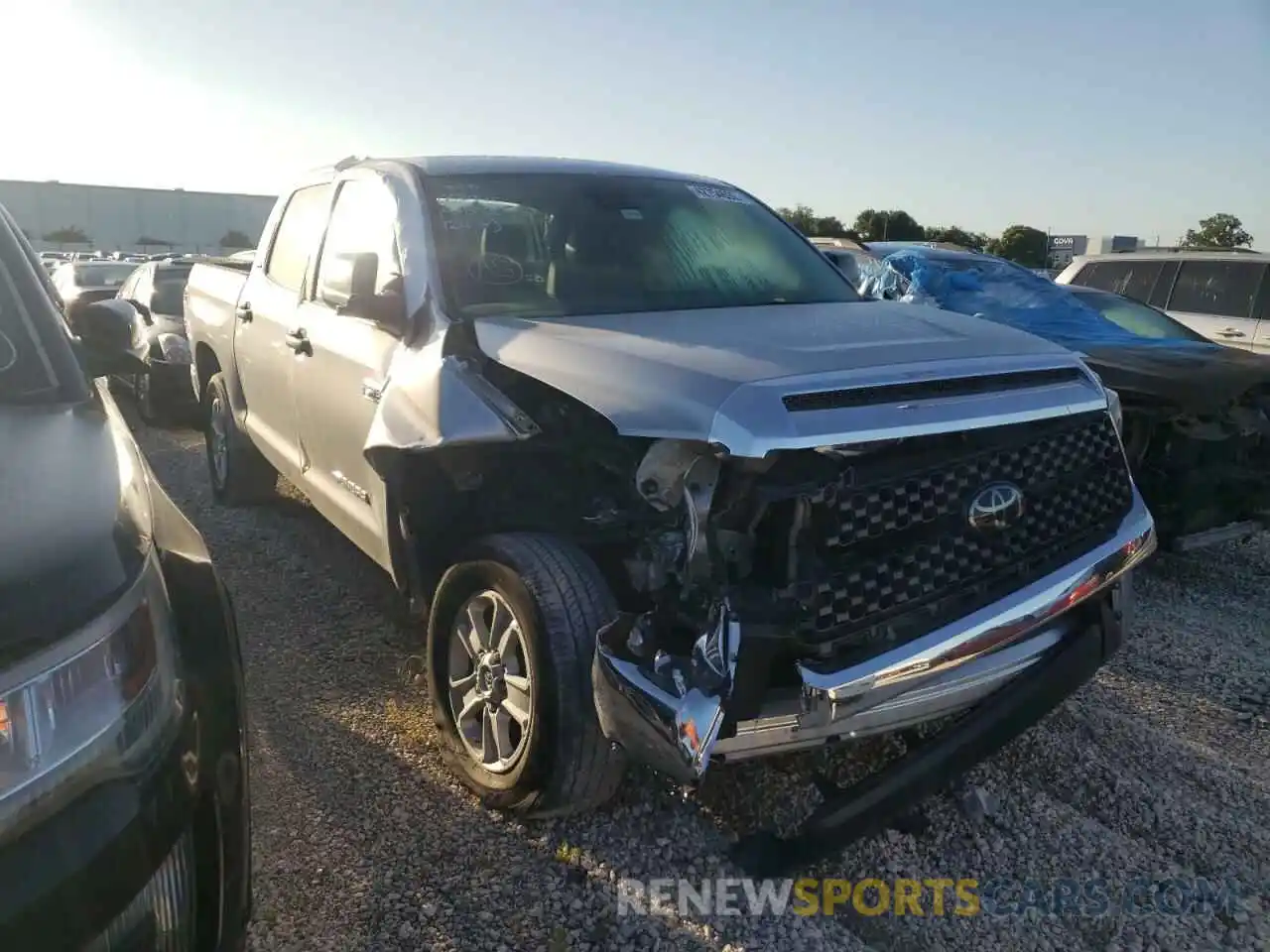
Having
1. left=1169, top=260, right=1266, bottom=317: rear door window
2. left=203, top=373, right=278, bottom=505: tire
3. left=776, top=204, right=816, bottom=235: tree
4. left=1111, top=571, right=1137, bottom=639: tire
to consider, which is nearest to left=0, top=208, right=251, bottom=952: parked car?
left=1111, top=571, right=1137, bottom=639: tire

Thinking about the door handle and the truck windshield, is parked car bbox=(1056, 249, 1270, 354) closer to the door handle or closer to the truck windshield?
the truck windshield

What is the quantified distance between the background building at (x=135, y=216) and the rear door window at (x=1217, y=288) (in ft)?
165

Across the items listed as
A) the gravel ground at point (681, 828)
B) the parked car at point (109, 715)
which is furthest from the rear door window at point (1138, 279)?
the parked car at point (109, 715)

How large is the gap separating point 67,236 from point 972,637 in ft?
187

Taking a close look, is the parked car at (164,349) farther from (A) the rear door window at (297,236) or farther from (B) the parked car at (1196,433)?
(B) the parked car at (1196,433)

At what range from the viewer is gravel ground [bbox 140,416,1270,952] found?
2.62 meters

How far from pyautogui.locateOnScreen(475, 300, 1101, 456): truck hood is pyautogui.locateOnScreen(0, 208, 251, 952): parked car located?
3.52ft

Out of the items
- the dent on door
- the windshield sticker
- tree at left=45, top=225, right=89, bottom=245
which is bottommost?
tree at left=45, top=225, right=89, bottom=245

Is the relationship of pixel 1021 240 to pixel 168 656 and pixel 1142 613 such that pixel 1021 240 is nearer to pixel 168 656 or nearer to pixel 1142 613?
pixel 1142 613

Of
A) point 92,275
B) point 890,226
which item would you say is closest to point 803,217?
point 890,226

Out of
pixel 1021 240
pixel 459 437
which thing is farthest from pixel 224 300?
pixel 1021 240

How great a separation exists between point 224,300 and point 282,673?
2757 millimetres

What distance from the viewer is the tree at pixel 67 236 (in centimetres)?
4981

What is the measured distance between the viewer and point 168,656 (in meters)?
1.84
